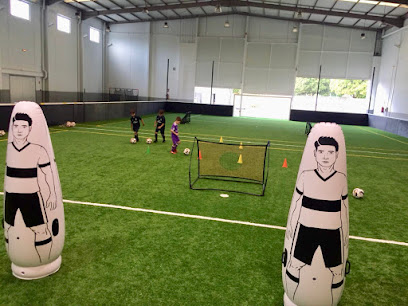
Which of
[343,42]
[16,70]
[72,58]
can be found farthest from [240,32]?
[16,70]

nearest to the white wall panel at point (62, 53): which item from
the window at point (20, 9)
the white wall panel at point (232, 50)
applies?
the window at point (20, 9)

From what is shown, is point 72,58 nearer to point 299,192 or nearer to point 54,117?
point 54,117

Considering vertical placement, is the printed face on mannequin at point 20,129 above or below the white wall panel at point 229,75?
below

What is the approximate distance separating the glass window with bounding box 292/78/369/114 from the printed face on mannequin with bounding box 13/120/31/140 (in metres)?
32.5

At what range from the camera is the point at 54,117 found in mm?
17297

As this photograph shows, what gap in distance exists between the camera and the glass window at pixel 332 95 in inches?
1281

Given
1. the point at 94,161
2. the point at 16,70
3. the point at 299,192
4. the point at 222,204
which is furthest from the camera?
the point at 16,70

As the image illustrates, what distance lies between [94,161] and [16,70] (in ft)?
58.5

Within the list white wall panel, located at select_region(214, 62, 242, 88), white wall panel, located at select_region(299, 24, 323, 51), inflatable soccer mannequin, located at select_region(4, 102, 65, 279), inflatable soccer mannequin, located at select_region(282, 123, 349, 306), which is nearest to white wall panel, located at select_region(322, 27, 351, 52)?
white wall panel, located at select_region(299, 24, 323, 51)

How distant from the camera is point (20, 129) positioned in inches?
134

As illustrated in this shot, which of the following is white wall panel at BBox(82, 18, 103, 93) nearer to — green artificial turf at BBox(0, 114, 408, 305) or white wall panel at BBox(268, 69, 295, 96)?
white wall panel at BBox(268, 69, 295, 96)

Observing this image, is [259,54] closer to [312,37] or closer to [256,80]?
[256,80]

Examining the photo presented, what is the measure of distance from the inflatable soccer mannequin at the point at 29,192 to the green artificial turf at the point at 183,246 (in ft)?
1.41

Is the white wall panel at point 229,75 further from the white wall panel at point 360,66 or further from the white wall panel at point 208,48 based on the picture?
the white wall panel at point 360,66
